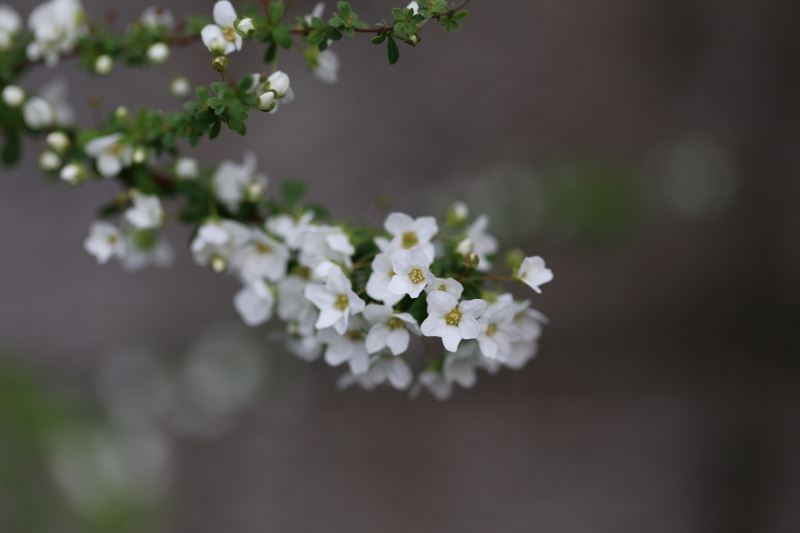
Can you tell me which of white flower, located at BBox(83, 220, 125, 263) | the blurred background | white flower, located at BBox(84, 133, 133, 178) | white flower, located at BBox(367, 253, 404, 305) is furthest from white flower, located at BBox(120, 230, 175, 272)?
the blurred background

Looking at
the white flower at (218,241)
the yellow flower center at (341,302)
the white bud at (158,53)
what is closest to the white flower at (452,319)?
the yellow flower center at (341,302)

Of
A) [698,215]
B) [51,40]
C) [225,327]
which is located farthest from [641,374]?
[51,40]

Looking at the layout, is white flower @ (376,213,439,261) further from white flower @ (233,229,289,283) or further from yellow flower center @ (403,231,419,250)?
white flower @ (233,229,289,283)

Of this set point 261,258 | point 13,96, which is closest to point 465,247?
point 261,258

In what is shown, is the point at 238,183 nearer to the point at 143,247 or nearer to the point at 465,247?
the point at 143,247

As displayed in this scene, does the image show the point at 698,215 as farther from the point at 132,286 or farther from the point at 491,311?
the point at 132,286
